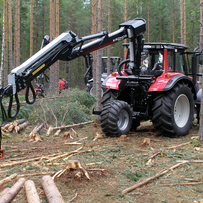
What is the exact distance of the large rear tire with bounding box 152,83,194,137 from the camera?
8.18 meters

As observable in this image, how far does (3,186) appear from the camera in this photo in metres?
4.55

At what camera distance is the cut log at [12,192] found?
12.8 feet

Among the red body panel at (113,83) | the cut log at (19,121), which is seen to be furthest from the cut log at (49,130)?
the red body panel at (113,83)

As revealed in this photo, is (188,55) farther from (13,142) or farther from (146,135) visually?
(13,142)

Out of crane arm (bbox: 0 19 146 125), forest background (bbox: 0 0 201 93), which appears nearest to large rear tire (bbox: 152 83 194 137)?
crane arm (bbox: 0 19 146 125)

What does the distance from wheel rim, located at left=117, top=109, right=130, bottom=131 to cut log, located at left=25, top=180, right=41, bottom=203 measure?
4.16m

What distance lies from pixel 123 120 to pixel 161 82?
143 cm

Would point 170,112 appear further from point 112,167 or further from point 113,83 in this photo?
point 112,167

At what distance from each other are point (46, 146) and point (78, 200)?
11.6 feet

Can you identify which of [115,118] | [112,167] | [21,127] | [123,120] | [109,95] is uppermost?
[109,95]

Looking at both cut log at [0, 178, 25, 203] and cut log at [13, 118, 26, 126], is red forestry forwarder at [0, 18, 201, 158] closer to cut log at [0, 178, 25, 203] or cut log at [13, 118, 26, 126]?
cut log at [13, 118, 26, 126]

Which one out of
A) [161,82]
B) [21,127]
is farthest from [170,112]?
[21,127]

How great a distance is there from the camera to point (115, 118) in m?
7.97

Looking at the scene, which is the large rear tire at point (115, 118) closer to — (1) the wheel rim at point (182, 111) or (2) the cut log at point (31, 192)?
(1) the wheel rim at point (182, 111)
